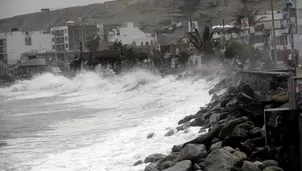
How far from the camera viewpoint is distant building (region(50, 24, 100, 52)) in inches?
4390

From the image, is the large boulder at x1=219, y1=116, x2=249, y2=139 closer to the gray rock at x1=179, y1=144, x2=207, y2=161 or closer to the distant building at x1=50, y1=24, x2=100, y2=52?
the gray rock at x1=179, y1=144, x2=207, y2=161

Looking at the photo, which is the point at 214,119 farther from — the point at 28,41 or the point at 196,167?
the point at 28,41

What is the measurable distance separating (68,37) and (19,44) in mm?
11790

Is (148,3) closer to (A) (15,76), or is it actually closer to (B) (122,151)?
(A) (15,76)

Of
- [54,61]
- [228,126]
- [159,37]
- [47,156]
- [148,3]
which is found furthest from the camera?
[148,3]

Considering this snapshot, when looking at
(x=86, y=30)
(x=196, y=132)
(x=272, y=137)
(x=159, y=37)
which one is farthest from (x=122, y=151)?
(x=86, y=30)

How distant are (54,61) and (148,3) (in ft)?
299

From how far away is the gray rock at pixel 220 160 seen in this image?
29.2 ft

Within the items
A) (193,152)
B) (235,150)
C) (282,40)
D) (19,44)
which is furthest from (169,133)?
(19,44)

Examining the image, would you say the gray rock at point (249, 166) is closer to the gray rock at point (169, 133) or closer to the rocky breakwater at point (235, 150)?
→ the rocky breakwater at point (235, 150)

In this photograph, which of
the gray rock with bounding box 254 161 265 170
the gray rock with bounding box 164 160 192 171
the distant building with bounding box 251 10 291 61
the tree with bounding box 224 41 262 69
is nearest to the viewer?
the gray rock with bounding box 254 161 265 170

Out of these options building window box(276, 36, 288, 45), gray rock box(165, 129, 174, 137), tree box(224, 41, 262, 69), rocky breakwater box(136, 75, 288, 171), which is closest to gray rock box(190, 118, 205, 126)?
gray rock box(165, 129, 174, 137)

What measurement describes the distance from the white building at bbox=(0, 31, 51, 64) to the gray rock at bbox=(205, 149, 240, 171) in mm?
106943

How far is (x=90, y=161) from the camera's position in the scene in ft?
43.6
